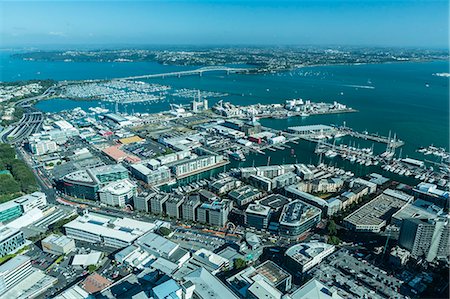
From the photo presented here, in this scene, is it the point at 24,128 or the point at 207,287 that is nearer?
the point at 207,287

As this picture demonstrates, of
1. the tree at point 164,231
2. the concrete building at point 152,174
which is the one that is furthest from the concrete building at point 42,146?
the tree at point 164,231

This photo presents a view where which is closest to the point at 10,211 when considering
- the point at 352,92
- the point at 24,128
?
the point at 24,128

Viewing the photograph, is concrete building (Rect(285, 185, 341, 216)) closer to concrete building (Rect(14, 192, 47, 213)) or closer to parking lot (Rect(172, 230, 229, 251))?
parking lot (Rect(172, 230, 229, 251))

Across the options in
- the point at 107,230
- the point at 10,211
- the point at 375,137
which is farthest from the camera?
the point at 375,137

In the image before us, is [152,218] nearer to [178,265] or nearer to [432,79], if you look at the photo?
[178,265]

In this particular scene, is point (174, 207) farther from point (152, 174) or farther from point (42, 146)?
point (42, 146)

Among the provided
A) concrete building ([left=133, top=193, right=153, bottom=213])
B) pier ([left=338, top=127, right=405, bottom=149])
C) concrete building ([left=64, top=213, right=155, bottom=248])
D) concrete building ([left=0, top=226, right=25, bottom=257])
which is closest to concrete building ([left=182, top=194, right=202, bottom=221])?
concrete building ([left=64, top=213, right=155, bottom=248])
